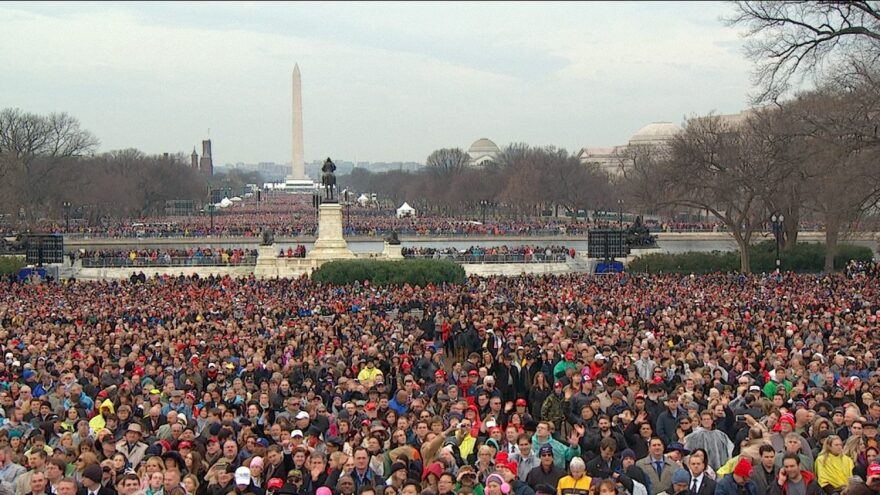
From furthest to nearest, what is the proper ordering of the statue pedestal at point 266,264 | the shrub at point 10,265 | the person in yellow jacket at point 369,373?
the statue pedestal at point 266,264, the shrub at point 10,265, the person in yellow jacket at point 369,373

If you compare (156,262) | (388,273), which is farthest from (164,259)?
(388,273)

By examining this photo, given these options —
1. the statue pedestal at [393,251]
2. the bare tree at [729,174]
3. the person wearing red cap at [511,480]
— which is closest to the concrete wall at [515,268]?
the statue pedestal at [393,251]

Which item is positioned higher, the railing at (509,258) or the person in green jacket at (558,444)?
the railing at (509,258)

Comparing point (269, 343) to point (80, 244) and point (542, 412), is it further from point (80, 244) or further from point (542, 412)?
point (80, 244)

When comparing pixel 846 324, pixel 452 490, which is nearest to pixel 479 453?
pixel 452 490

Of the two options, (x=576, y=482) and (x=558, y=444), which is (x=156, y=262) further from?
(x=576, y=482)

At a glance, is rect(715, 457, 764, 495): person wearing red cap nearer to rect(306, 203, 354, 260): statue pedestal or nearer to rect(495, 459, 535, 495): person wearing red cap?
rect(495, 459, 535, 495): person wearing red cap

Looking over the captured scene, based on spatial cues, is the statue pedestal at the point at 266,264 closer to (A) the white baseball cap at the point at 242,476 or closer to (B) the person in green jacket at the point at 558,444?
(B) the person in green jacket at the point at 558,444
